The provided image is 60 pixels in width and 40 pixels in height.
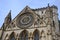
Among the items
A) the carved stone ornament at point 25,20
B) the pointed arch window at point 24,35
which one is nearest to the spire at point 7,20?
the carved stone ornament at point 25,20

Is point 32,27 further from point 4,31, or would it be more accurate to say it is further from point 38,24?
A: point 4,31

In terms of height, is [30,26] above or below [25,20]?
below

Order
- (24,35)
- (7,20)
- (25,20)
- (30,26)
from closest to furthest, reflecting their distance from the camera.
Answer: (30,26) < (24,35) < (25,20) < (7,20)

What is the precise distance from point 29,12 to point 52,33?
6.77 meters

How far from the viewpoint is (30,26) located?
35.1m

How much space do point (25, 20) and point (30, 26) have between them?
1.99 m

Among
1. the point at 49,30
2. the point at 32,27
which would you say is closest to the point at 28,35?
the point at 32,27

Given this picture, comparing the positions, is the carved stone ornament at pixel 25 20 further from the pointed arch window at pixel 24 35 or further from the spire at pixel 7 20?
the spire at pixel 7 20

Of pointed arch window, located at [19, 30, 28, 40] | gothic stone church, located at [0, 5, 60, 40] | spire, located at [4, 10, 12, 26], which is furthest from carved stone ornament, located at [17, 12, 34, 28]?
spire, located at [4, 10, 12, 26]

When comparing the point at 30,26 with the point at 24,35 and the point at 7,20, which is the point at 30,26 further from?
the point at 7,20

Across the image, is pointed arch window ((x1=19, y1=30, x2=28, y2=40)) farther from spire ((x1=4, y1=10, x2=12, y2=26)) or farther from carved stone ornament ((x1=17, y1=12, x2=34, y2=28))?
spire ((x1=4, y1=10, x2=12, y2=26))

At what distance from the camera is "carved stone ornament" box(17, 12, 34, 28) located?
35.7 meters

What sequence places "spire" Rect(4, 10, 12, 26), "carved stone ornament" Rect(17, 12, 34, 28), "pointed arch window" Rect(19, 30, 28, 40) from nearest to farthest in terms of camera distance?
"pointed arch window" Rect(19, 30, 28, 40), "carved stone ornament" Rect(17, 12, 34, 28), "spire" Rect(4, 10, 12, 26)

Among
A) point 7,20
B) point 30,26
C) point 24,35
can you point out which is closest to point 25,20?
point 30,26
